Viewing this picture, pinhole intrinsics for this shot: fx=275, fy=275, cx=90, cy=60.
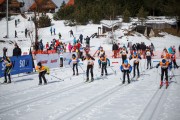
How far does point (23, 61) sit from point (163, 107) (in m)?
11.6

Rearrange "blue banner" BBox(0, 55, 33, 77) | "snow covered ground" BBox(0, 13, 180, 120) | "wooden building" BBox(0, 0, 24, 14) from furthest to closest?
"wooden building" BBox(0, 0, 24, 14)
"blue banner" BBox(0, 55, 33, 77)
"snow covered ground" BBox(0, 13, 180, 120)

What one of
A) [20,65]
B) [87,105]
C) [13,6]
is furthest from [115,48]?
[13,6]

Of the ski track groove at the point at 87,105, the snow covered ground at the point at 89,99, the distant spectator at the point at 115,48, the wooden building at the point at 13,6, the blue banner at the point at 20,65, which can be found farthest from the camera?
the wooden building at the point at 13,6

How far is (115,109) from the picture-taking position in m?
9.70

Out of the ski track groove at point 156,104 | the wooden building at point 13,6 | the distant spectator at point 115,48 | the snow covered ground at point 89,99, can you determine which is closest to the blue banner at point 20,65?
the snow covered ground at point 89,99

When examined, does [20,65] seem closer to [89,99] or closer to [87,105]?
[89,99]

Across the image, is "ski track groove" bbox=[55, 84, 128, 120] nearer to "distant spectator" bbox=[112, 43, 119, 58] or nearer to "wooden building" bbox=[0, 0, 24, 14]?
"distant spectator" bbox=[112, 43, 119, 58]

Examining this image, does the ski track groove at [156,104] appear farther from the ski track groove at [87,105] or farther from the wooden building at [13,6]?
the wooden building at [13,6]

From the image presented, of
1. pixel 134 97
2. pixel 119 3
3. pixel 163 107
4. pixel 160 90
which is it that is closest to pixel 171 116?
pixel 163 107

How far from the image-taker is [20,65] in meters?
18.6

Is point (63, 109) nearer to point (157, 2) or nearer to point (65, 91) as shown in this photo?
point (65, 91)

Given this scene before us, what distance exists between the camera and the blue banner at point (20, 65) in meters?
17.1

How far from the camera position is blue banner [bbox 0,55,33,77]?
17.1 meters

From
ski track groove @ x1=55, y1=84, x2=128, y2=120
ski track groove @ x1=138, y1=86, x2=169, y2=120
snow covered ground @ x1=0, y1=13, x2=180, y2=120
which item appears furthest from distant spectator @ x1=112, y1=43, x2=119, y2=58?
ski track groove @ x1=138, y1=86, x2=169, y2=120
